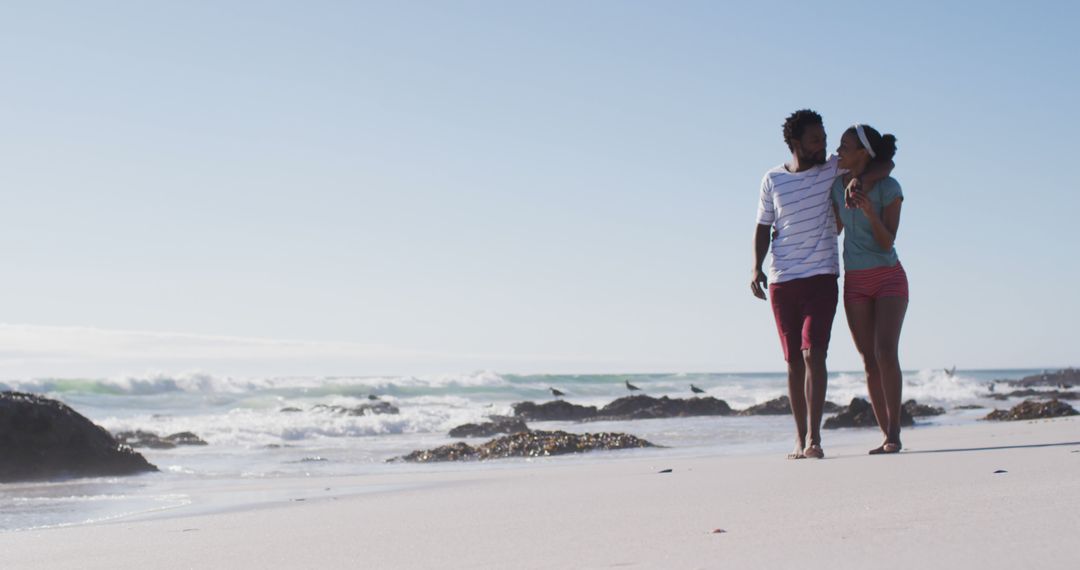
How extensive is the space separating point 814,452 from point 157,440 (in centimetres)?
950

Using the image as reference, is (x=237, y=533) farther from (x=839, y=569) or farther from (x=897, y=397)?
(x=897, y=397)

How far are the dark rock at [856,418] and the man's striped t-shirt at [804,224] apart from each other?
6.73m

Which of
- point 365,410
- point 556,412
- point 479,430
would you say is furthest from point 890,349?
point 365,410

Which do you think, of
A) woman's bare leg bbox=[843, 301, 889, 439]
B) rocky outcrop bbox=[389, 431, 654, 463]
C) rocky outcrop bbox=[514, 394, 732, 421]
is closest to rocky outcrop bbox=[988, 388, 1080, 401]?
rocky outcrop bbox=[514, 394, 732, 421]

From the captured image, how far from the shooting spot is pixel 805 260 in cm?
532

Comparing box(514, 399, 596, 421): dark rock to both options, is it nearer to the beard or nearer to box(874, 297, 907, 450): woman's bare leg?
box(874, 297, 907, 450): woman's bare leg

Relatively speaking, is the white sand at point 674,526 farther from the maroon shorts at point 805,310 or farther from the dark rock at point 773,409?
the dark rock at point 773,409

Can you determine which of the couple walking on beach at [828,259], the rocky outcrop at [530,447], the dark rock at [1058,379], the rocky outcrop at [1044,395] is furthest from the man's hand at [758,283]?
the dark rock at [1058,379]

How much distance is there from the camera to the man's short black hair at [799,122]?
5.30 meters

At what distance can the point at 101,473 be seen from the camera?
762cm

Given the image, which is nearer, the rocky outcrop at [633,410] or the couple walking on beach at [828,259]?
the couple walking on beach at [828,259]

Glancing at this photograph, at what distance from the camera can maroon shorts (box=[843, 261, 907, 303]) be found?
209 inches

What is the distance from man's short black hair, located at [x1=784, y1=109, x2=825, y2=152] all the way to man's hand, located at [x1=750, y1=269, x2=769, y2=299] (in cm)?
73

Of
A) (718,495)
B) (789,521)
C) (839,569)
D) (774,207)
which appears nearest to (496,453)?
(774,207)
